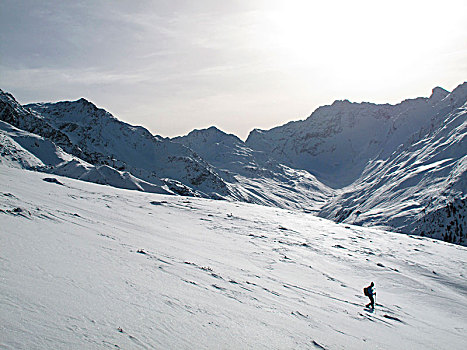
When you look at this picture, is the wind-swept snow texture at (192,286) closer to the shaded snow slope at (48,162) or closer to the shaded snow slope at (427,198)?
the shaded snow slope at (48,162)

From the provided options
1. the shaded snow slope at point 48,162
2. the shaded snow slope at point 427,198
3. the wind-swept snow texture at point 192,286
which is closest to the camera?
the wind-swept snow texture at point 192,286

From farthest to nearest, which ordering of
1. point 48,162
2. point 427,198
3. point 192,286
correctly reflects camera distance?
point 427,198
point 48,162
point 192,286

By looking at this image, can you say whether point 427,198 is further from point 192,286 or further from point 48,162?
point 192,286

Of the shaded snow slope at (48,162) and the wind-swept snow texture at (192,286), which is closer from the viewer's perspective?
the wind-swept snow texture at (192,286)

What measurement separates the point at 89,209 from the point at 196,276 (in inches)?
456

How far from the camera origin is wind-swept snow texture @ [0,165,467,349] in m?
6.59

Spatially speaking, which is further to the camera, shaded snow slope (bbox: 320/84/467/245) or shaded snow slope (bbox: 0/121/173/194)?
shaded snow slope (bbox: 320/84/467/245)

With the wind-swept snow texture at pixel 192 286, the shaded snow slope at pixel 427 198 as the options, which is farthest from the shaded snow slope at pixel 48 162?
the shaded snow slope at pixel 427 198

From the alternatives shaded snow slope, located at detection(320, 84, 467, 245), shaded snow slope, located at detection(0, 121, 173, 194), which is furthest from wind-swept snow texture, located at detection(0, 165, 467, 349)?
shaded snow slope, located at detection(320, 84, 467, 245)

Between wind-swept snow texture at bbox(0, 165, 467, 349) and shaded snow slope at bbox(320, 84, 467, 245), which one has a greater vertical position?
A: shaded snow slope at bbox(320, 84, 467, 245)

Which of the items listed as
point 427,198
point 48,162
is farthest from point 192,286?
point 427,198

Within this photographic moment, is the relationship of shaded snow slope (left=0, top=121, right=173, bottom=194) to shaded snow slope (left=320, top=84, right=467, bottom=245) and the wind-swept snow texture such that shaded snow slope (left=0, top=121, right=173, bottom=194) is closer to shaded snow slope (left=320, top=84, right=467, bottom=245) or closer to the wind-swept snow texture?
the wind-swept snow texture

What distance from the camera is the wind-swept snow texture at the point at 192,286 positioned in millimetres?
6590

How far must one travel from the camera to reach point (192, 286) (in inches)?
408
